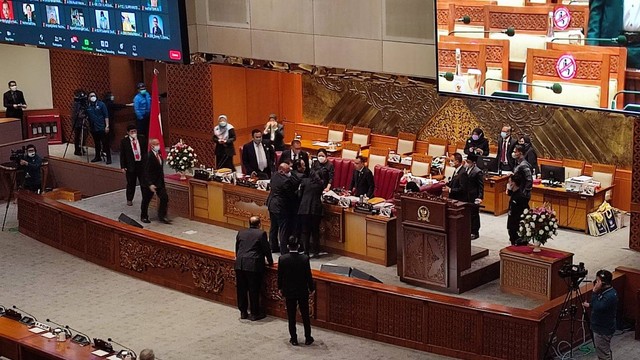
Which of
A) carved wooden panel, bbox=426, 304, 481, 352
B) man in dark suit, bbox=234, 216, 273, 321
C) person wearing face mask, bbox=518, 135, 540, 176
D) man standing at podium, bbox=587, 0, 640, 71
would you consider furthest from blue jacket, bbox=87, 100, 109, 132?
carved wooden panel, bbox=426, 304, 481, 352

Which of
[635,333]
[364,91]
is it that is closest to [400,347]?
[635,333]

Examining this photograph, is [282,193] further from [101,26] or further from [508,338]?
[508,338]

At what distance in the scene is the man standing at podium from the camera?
524 inches

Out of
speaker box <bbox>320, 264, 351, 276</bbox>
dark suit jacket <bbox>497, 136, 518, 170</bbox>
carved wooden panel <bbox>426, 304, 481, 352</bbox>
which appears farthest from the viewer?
dark suit jacket <bbox>497, 136, 518, 170</bbox>

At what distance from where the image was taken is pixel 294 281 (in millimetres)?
12883

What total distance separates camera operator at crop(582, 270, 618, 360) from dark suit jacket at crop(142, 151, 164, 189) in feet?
25.1

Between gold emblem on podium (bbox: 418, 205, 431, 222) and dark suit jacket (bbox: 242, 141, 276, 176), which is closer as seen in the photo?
gold emblem on podium (bbox: 418, 205, 431, 222)

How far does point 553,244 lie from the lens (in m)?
16.2

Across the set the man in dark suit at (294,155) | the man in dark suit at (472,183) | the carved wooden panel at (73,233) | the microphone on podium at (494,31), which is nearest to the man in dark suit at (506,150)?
the man in dark suit at (472,183)

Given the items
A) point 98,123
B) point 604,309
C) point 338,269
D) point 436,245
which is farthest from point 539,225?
point 98,123

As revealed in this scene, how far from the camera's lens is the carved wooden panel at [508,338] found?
39.1 feet

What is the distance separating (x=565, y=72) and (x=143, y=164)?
274 inches

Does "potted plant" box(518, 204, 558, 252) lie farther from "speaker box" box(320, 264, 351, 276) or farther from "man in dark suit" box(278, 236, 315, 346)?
"man in dark suit" box(278, 236, 315, 346)

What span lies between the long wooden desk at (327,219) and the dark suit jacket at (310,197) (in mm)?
415
